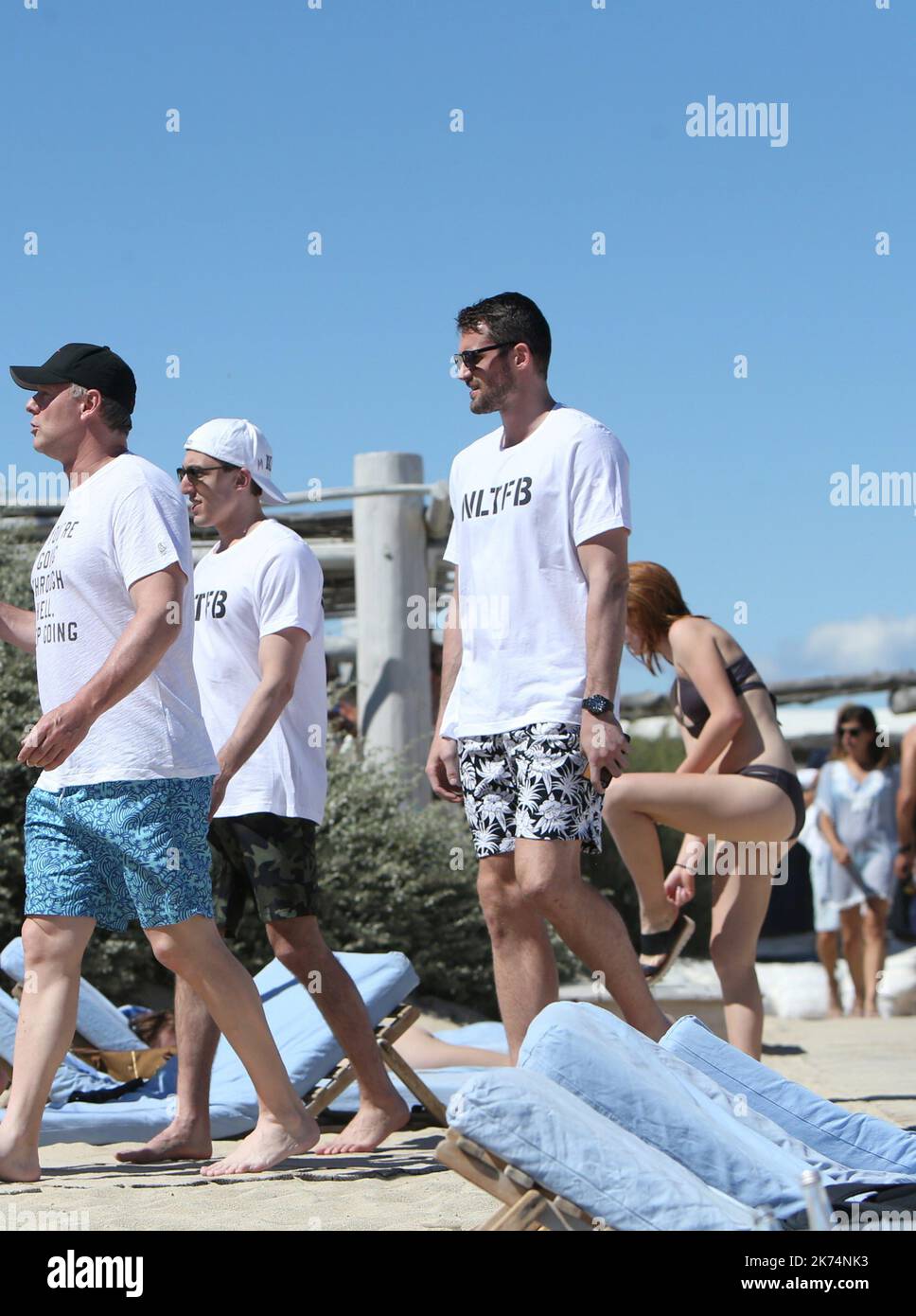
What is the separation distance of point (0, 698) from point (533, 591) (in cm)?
441

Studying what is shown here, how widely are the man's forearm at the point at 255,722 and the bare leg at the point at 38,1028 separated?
63 cm

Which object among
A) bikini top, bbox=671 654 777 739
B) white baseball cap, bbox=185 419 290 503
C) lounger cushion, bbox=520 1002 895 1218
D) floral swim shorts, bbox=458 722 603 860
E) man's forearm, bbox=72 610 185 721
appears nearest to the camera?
lounger cushion, bbox=520 1002 895 1218

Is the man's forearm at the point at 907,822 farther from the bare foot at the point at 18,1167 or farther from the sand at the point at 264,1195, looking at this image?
the bare foot at the point at 18,1167

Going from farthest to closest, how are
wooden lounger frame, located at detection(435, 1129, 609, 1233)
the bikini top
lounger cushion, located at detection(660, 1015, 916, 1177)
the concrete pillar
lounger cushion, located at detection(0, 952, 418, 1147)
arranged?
the concrete pillar, the bikini top, lounger cushion, located at detection(0, 952, 418, 1147), lounger cushion, located at detection(660, 1015, 916, 1177), wooden lounger frame, located at detection(435, 1129, 609, 1233)

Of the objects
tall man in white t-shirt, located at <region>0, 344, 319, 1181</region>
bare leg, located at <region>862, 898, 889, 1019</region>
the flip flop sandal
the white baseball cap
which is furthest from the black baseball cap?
bare leg, located at <region>862, 898, 889, 1019</region>

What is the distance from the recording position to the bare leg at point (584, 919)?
418cm

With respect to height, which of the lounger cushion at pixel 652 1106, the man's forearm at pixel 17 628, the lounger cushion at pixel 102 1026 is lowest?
the lounger cushion at pixel 102 1026

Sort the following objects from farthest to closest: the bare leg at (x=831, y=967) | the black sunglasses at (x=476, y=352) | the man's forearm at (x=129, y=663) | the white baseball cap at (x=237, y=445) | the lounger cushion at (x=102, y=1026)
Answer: the bare leg at (x=831, y=967), the lounger cushion at (x=102, y=1026), the white baseball cap at (x=237, y=445), the black sunglasses at (x=476, y=352), the man's forearm at (x=129, y=663)

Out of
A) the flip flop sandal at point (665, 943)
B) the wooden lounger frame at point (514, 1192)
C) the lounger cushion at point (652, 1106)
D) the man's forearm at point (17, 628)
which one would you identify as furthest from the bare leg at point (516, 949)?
the wooden lounger frame at point (514, 1192)

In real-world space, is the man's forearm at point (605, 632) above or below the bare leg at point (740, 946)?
above

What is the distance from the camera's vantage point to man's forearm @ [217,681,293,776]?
15.0 ft

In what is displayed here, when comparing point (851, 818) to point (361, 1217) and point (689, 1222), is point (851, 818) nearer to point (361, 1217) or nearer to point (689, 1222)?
point (361, 1217)

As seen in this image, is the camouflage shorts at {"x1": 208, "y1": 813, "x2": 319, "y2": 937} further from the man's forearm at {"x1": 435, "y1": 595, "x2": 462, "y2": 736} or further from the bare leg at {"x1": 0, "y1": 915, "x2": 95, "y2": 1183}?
the bare leg at {"x1": 0, "y1": 915, "x2": 95, "y2": 1183}

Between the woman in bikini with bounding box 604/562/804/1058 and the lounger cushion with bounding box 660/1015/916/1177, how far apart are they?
172 cm
